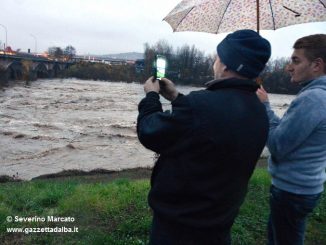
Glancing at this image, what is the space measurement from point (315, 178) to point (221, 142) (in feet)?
4.20

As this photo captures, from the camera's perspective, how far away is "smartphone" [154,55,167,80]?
2.49 m

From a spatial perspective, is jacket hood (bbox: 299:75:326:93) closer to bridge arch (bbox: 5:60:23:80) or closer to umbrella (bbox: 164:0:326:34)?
umbrella (bbox: 164:0:326:34)

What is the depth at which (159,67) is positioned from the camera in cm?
252

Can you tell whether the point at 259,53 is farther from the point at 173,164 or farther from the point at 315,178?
the point at 315,178

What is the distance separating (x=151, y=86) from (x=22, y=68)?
73.1 metres

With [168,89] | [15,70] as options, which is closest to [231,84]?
[168,89]

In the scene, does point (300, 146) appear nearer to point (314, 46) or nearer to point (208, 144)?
point (314, 46)

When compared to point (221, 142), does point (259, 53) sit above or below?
above

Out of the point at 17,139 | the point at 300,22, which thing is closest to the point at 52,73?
the point at 17,139

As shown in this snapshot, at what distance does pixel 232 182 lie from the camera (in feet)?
7.32

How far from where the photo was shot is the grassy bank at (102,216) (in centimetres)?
448

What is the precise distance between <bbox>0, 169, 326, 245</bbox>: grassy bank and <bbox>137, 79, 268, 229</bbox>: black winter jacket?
2.35m

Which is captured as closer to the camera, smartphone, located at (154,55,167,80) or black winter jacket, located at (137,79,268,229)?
black winter jacket, located at (137,79,268,229)

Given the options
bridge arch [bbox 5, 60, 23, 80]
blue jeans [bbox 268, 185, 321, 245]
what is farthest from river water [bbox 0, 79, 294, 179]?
bridge arch [bbox 5, 60, 23, 80]
